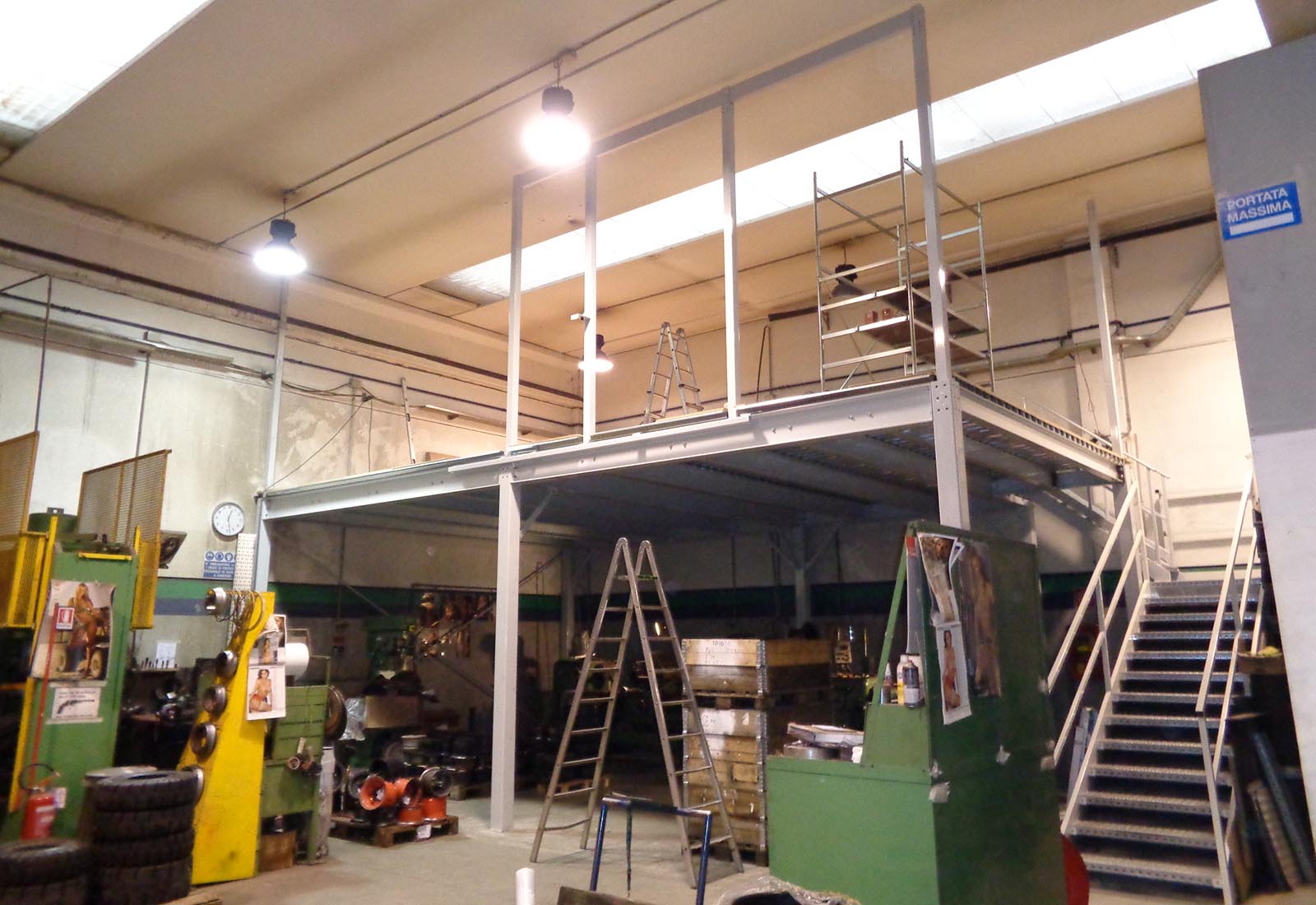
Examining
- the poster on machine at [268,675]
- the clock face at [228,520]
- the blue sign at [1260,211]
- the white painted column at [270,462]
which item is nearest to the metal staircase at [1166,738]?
the blue sign at [1260,211]

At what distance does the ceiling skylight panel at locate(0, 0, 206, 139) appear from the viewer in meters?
6.77

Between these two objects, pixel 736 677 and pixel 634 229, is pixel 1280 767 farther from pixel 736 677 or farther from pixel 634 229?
pixel 634 229

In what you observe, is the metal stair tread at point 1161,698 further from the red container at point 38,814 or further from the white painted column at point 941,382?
the red container at point 38,814

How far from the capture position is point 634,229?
1067 centimetres

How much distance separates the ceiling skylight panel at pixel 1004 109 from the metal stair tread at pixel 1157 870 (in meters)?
6.43

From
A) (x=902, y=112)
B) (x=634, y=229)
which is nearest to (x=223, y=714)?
(x=634, y=229)

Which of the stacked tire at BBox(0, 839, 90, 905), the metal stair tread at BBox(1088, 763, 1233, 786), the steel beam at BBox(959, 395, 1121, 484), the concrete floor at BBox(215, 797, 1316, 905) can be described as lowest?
the concrete floor at BBox(215, 797, 1316, 905)

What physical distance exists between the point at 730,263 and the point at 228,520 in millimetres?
7068

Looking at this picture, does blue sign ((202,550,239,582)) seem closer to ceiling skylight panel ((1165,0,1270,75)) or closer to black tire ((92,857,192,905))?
black tire ((92,857,192,905))

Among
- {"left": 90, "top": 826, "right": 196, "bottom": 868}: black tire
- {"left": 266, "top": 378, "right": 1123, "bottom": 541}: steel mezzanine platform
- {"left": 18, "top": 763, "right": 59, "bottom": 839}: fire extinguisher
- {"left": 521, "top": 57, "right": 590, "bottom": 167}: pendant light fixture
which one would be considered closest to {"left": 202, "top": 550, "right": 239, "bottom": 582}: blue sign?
{"left": 266, "top": 378, "right": 1123, "bottom": 541}: steel mezzanine platform

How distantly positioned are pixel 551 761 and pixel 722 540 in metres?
4.54

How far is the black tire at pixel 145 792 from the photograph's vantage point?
221 inches

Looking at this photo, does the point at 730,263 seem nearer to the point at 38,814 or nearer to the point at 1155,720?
the point at 1155,720

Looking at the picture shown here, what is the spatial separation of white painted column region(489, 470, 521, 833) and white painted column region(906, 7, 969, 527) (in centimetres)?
404
